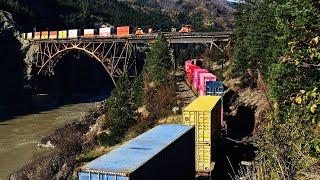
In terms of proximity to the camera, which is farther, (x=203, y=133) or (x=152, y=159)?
(x=203, y=133)

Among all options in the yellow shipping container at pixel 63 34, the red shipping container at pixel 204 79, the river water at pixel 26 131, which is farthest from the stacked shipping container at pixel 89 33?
the red shipping container at pixel 204 79

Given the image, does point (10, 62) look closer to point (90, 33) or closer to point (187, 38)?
point (90, 33)

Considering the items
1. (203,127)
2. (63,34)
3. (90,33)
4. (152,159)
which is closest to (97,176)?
(152,159)

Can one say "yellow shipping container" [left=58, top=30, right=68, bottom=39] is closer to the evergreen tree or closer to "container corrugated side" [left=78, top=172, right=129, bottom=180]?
the evergreen tree

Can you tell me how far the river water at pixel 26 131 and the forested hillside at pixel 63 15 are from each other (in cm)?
3528

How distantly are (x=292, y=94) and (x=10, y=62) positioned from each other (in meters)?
90.6

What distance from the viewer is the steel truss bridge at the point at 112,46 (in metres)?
59.9

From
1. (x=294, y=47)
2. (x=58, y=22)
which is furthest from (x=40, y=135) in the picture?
(x=58, y=22)

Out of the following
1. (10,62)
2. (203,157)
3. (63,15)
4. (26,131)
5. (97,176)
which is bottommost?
(26,131)

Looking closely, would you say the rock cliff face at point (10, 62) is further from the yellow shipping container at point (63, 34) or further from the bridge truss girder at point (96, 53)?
the yellow shipping container at point (63, 34)

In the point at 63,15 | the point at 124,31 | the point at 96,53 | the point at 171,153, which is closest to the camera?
the point at 171,153

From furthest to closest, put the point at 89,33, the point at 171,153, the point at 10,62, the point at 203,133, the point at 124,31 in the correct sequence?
the point at 10,62, the point at 89,33, the point at 124,31, the point at 203,133, the point at 171,153

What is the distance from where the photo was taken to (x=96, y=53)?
74562 mm

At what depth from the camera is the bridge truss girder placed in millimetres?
69438
